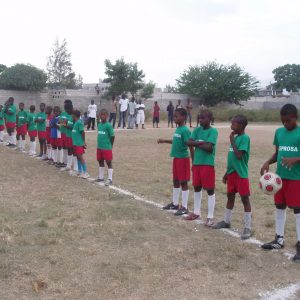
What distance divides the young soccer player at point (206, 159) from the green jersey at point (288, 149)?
50.1 inches

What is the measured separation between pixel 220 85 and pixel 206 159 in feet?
132

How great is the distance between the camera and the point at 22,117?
14891 millimetres

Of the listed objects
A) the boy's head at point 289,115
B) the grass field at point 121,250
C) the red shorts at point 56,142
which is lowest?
the grass field at point 121,250

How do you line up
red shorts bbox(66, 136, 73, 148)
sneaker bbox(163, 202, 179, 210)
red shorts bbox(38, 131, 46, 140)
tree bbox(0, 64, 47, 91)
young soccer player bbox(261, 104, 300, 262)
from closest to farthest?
1. young soccer player bbox(261, 104, 300, 262)
2. sneaker bbox(163, 202, 179, 210)
3. red shorts bbox(66, 136, 73, 148)
4. red shorts bbox(38, 131, 46, 140)
5. tree bbox(0, 64, 47, 91)

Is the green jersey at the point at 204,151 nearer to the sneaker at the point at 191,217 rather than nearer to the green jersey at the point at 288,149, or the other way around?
the sneaker at the point at 191,217

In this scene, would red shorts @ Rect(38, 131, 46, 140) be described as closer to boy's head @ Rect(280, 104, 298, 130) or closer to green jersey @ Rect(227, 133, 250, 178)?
green jersey @ Rect(227, 133, 250, 178)

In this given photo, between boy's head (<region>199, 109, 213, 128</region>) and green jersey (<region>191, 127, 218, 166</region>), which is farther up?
boy's head (<region>199, 109, 213, 128</region>)

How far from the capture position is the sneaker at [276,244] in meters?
5.61

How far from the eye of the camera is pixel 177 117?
7.41 metres

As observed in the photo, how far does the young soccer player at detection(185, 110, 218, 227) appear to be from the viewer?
22.0ft

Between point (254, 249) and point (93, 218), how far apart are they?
7.96ft

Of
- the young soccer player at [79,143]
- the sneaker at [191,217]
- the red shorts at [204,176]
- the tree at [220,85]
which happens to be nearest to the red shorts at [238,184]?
the red shorts at [204,176]

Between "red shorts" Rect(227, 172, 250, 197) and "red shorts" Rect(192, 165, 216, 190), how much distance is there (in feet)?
1.17

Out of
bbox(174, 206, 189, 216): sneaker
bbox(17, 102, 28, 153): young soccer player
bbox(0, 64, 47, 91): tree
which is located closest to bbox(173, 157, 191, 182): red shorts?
bbox(174, 206, 189, 216): sneaker
